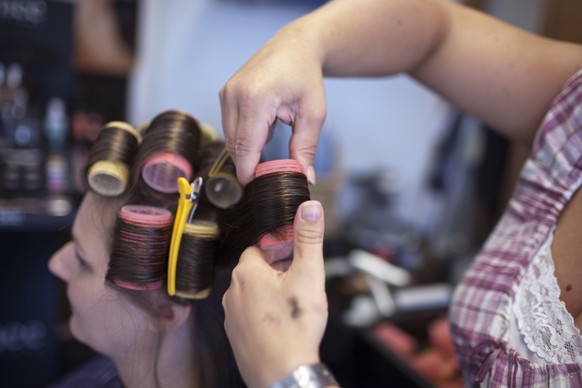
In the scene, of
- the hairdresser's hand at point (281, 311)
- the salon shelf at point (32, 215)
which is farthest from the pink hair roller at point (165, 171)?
the salon shelf at point (32, 215)

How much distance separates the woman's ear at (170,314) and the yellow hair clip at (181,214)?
0.08m

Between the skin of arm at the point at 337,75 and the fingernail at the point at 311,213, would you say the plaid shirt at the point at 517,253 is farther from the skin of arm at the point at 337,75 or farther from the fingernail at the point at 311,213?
the fingernail at the point at 311,213

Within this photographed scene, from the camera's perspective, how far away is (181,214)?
589 mm

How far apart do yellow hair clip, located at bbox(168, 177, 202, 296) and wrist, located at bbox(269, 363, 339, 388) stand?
25 centimetres

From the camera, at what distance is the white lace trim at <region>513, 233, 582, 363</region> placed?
21.6 inches

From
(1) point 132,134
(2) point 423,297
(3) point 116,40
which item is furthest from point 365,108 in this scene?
(1) point 132,134

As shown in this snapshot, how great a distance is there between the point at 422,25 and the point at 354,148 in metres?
1.98

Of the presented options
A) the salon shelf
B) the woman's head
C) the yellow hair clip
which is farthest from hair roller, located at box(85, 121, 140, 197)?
the salon shelf

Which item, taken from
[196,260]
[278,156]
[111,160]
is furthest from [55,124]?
[196,260]

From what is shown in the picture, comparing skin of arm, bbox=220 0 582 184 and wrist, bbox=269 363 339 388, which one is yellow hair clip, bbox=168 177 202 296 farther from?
wrist, bbox=269 363 339 388

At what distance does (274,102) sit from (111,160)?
244 mm

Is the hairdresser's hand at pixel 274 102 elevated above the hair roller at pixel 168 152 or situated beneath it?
elevated above

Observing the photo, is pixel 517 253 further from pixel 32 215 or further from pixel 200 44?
pixel 200 44

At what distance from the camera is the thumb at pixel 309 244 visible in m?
0.44
